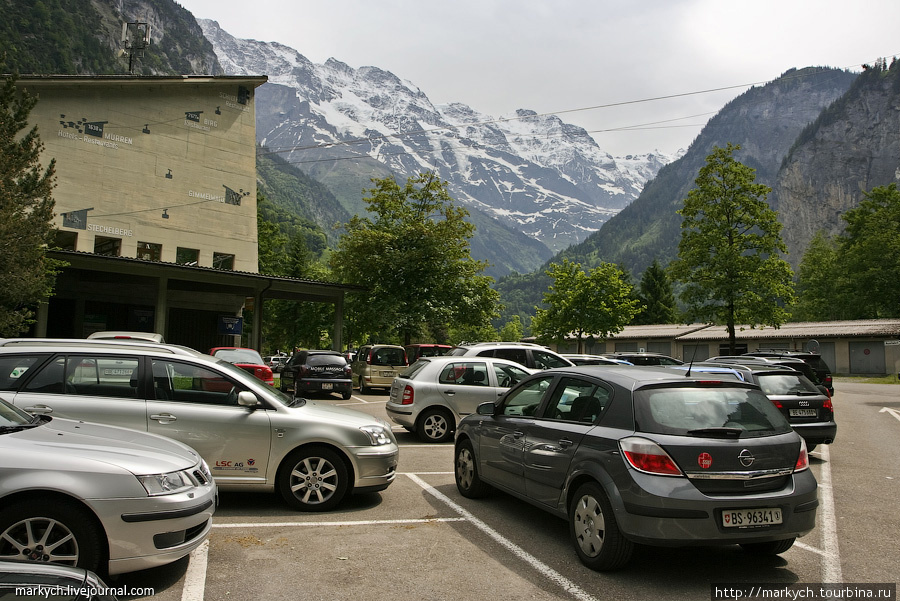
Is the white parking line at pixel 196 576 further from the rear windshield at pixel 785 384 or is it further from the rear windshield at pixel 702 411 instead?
the rear windshield at pixel 785 384

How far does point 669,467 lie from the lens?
14.4 feet

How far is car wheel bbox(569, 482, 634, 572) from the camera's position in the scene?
4504 millimetres

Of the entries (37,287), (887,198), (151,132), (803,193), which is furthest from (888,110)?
(37,287)

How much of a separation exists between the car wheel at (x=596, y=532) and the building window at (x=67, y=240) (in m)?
29.0

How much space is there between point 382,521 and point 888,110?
17220 centimetres

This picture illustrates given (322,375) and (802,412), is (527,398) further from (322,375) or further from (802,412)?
(322,375)

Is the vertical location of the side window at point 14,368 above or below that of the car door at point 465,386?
above

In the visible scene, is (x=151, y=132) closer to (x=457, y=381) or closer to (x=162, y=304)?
(x=162, y=304)

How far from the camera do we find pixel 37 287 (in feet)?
55.7

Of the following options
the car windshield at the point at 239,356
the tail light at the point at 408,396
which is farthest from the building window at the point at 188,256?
the tail light at the point at 408,396

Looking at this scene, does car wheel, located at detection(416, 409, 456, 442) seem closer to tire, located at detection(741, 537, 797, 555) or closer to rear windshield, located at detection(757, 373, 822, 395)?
rear windshield, located at detection(757, 373, 822, 395)

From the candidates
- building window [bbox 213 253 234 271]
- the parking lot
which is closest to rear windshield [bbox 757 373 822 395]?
the parking lot

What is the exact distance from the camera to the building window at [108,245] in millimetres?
28422

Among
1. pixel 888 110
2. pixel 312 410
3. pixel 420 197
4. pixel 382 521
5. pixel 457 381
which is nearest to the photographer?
pixel 382 521
